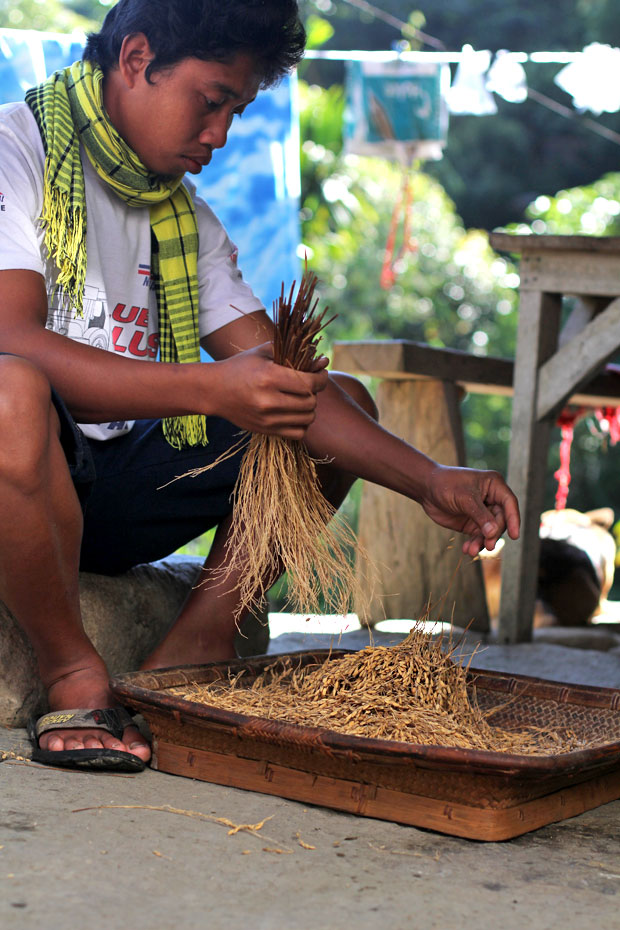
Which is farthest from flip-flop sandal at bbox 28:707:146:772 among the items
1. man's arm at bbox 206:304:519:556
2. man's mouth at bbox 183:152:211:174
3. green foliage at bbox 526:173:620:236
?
green foliage at bbox 526:173:620:236

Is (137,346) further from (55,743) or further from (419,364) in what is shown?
(419,364)

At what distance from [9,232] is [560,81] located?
15.3 ft

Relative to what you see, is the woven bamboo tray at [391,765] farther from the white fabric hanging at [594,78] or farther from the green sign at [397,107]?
the green sign at [397,107]

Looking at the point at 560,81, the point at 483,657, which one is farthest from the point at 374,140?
the point at 483,657

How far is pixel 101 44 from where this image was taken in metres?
2.12

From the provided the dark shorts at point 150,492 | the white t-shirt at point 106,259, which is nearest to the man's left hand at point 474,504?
the dark shorts at point 150,492

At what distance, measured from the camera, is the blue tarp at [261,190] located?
4.48m

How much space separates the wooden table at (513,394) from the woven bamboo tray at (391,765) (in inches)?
60.2

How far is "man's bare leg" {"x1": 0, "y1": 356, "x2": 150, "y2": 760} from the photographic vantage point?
65.9 inches

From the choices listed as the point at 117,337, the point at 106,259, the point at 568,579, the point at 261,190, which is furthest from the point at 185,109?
the point at 568,579

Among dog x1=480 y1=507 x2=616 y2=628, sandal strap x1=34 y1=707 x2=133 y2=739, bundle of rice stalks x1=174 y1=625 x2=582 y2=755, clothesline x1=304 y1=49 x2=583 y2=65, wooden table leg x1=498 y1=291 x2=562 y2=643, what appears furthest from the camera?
clothesline x1=304 y1=49 x2=583 y2=65

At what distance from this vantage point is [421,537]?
3750 millimetres

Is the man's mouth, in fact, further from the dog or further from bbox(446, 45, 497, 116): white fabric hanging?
bbox(446, 45, 497, 116): white fabric hanging

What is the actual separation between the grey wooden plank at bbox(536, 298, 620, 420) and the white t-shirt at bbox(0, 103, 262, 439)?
4.83 feet
